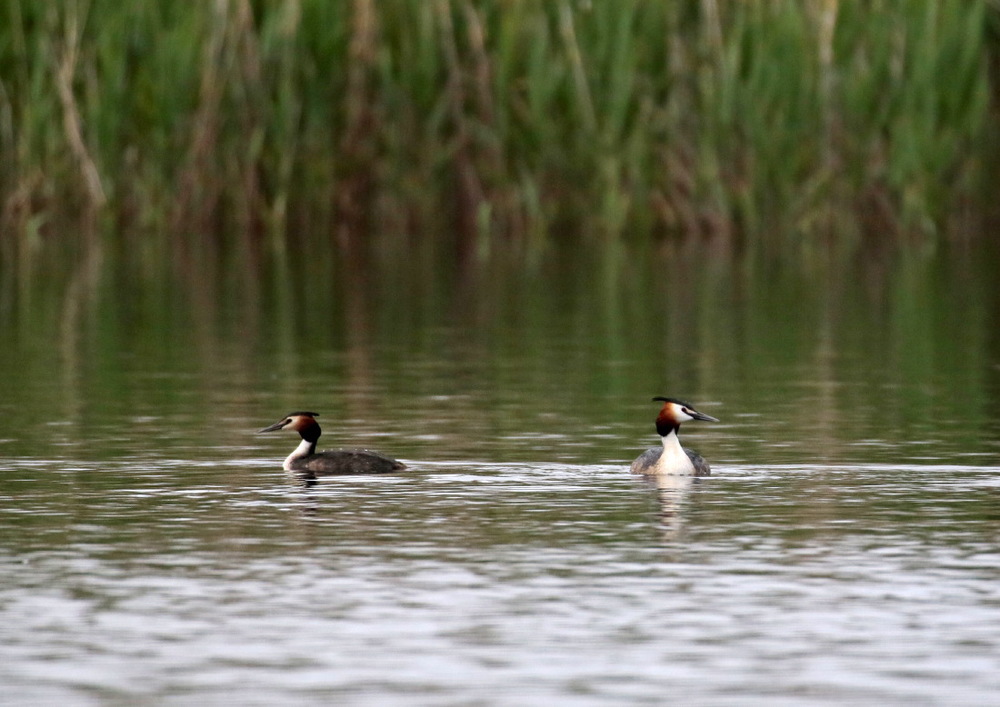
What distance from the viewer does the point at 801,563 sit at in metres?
9.23

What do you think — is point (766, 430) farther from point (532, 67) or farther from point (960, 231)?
point (960, 231)

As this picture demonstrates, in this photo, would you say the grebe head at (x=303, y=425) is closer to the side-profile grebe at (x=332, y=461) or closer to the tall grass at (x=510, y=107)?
the side-profile grebe at (x=332, y=461)

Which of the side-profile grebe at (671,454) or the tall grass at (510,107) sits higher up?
the tall grass at (510,107)

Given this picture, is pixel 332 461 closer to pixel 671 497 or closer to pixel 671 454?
pixel 671 454

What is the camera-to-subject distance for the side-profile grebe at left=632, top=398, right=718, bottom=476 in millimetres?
11594

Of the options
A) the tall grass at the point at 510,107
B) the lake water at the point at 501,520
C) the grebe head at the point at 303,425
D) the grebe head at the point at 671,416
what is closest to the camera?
the lake water at the point at 501,520

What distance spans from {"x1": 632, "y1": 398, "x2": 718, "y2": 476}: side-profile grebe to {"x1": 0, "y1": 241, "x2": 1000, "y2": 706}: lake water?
0.32ft

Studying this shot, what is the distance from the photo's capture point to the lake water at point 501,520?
7484 millimetres

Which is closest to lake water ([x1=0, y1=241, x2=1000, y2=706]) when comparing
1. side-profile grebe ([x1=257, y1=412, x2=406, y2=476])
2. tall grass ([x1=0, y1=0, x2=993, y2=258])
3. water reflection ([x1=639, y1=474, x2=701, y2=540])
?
water reflection ([x1=639, y1=474, x2=701, y2=540])

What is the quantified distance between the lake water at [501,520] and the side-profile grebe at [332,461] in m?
0.21

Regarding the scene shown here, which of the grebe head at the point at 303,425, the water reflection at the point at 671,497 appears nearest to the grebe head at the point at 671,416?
the water reflection at the point at 671,497

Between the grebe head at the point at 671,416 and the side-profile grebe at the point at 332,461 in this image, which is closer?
the grebe head at the point at 671,416

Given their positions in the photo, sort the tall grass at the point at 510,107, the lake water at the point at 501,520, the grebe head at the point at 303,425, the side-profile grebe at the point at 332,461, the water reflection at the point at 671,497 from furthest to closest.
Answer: the tall grass at the point at 510,107 < the grebe head at the point at 303,425 < the side-profile grebe at the point at 332,461 < the water reflection at the point at 671,497 < the lake water at the point at 501,520

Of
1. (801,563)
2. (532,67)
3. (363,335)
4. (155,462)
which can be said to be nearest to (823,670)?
(801,563)
